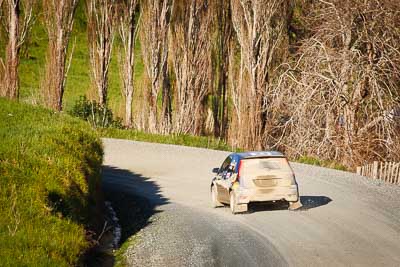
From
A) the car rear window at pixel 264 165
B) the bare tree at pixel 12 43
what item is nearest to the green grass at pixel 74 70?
the bare tree at pixel 12 43

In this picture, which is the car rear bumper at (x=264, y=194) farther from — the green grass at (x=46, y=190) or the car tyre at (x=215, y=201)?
the green grass at (x=46, y=190)

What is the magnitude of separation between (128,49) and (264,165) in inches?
870

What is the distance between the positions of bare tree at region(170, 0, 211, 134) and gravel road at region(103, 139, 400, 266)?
→ 464 inches

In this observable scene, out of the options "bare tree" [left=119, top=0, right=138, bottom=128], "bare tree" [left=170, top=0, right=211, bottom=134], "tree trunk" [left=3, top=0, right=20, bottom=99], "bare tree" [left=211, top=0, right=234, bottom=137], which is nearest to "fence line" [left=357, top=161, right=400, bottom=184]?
"bare tree" [left=170, top=0, right=211, bottom=134]

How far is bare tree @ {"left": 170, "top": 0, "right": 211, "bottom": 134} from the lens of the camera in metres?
36.2

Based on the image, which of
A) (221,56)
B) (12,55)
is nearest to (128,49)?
(221,56)

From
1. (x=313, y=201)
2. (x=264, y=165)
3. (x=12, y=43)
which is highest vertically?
(x=12, y=43)

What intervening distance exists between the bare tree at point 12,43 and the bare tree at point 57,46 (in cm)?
114

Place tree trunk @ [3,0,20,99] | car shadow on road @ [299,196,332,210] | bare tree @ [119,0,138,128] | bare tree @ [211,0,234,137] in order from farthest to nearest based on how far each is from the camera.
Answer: bare tree @ [211,0,234,137] → bare tree @ [119,0,138,128] → tree trunk @ [3,0,20,99] → car shadow on road @ [299,196,332,210]

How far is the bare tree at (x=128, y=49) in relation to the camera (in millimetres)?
36938

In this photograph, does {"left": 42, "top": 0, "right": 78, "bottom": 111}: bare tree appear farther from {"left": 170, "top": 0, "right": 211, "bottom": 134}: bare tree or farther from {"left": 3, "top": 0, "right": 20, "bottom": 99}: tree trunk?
{"left": 170, "top": 0, "right": 211, "bottom": 134}: bare tree

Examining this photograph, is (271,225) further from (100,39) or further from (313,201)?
(100,39)

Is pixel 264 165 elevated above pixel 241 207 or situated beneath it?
elevated above

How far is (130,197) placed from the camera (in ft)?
66.4
